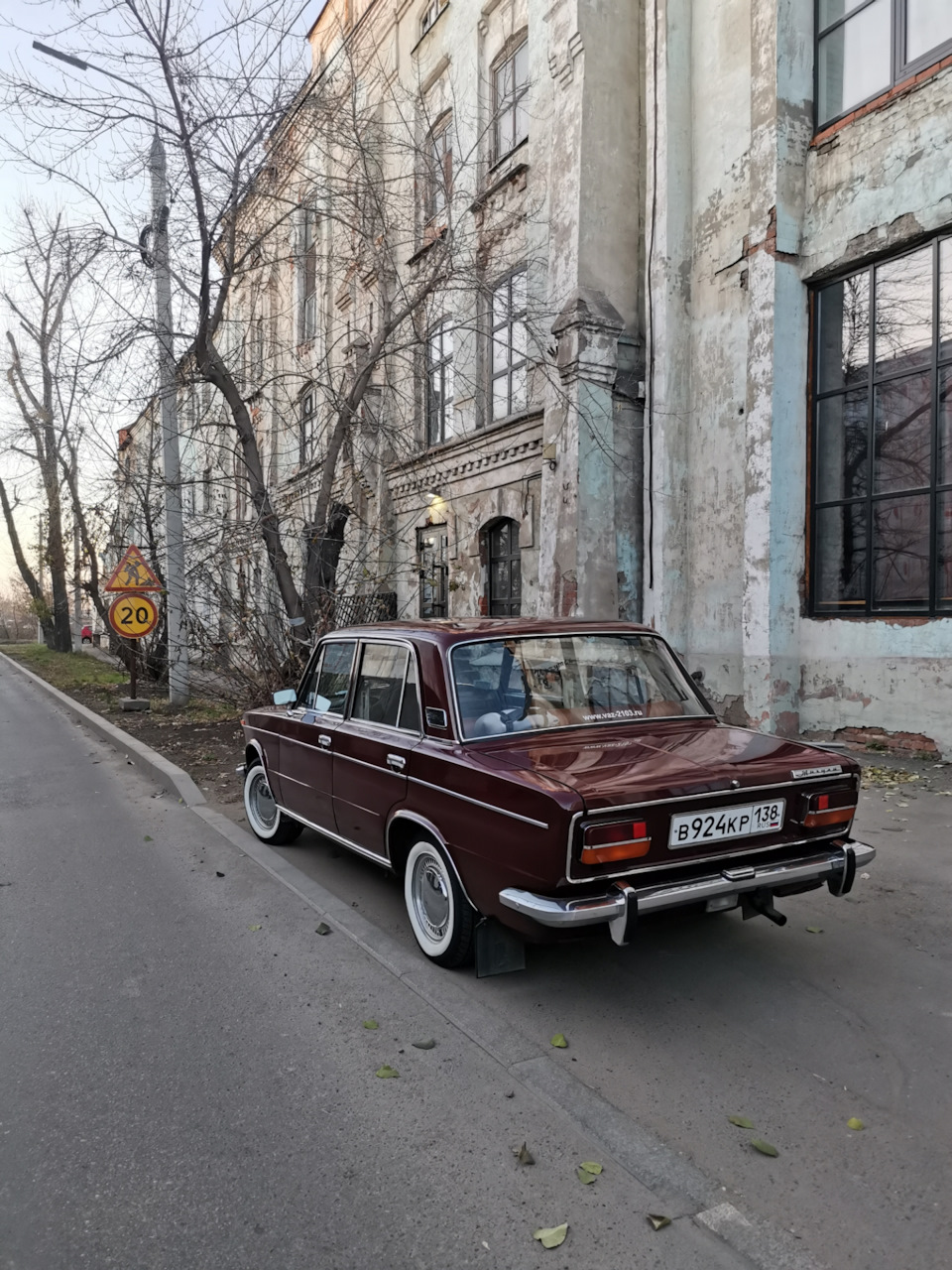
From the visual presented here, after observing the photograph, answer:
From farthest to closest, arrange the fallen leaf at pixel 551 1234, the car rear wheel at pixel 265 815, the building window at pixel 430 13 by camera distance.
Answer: the building window at pixel 430 13
the car rear wheel at pixel 265 815
the fallen leaf at pixel 551 1234

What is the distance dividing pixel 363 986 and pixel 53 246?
11.0m

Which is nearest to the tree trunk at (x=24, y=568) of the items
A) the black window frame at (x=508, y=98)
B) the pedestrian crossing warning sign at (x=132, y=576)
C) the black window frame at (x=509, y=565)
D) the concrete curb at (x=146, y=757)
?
Result: the concrete curb at (x=146, y=757)

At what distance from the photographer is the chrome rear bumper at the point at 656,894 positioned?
128 inches

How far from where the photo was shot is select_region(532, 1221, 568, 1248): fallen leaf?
2314 mm

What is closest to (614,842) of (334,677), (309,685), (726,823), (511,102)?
(726,823)

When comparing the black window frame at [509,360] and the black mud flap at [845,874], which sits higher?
the black window frame at [509,360]

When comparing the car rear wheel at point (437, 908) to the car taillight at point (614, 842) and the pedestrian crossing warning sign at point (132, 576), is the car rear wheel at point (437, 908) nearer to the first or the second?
the car taillight at point (614, 842)

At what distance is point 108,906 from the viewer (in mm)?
5074

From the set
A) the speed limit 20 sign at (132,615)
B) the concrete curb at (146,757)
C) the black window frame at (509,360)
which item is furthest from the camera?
the black window frame at (509,360)

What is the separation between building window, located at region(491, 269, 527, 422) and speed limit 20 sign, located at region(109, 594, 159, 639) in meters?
6.16

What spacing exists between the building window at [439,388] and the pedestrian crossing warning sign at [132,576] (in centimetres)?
562

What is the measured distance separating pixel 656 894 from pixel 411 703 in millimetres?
1671

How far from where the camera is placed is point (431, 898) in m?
4.24

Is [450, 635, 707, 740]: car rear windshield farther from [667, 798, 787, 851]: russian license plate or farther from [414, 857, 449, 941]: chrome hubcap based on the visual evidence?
[667, 798, 787, 851]: russian license plate
